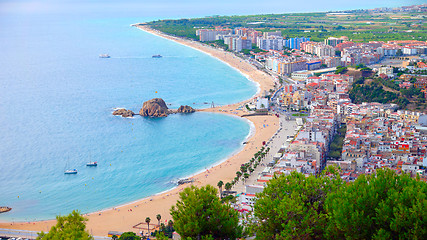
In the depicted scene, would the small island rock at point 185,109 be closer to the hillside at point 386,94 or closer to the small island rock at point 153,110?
the small island rock at point 153,110

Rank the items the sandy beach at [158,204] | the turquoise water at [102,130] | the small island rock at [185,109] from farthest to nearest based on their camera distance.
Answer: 1. the small island rock at [185,109]
2. the turquoise water at [102,130]
3. the sandy beach at [158,204]

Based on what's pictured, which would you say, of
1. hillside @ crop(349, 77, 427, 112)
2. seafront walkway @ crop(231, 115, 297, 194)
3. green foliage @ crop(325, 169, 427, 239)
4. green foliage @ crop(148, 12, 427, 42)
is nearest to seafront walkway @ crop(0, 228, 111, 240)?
seafront walkway @ crop(231, 115, 297, 194)

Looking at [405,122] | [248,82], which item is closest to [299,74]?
[248,82]

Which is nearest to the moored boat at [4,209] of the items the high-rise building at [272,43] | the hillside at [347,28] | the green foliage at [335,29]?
the high-rise building at [272,43]

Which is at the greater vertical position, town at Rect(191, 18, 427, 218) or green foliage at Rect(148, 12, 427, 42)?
green foliage at Rect(148, 12, 427, 42)

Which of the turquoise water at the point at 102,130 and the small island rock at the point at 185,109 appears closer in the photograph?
the turquoise water at the point at 102,130

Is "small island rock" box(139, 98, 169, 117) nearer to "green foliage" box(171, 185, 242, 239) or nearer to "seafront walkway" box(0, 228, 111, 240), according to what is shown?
"seafront walkway" box(0, 228, 111, 240)
